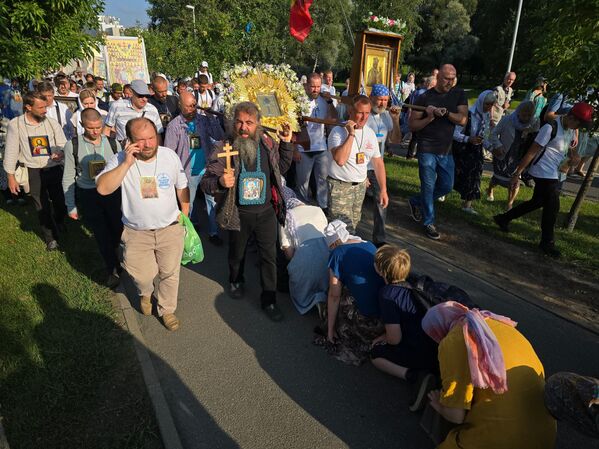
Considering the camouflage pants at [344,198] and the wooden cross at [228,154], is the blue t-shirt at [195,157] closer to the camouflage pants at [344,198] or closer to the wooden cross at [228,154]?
the camouflage pants at [344,198]

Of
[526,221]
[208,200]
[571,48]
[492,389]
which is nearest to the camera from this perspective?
[492,389]

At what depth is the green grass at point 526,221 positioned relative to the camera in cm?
584

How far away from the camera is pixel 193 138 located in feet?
19.0

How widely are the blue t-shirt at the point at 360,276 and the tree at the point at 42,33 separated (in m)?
5.38

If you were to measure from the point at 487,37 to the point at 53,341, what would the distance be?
42947mm

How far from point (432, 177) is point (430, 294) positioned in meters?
3.27

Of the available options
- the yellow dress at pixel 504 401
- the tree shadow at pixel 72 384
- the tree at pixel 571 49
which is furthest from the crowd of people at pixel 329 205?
the tree shadow at pixel 72 384

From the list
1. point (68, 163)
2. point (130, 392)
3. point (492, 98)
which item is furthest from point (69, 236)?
point (492, 98)

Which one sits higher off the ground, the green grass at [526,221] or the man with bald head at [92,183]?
the man with bald head at [92,183]

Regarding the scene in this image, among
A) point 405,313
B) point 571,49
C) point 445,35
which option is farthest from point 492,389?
point 445,35

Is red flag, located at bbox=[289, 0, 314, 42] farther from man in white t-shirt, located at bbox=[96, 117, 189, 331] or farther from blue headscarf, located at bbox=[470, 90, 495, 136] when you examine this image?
man in white t-shirt, located at bbox=[96, 117, 189, 331]

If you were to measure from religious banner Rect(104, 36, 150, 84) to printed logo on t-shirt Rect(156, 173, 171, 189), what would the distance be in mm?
13993

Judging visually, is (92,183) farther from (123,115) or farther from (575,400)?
(575,400)

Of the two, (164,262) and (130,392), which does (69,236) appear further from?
(130,392)
